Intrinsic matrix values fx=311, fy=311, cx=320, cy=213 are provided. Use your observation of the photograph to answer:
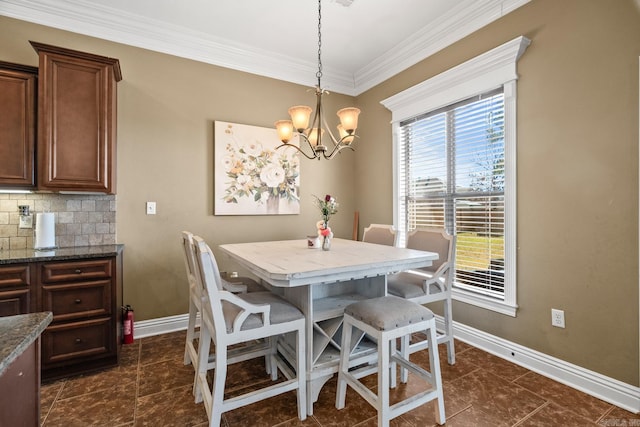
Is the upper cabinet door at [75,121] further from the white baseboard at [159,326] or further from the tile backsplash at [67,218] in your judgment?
the white baseboard at [159,326]

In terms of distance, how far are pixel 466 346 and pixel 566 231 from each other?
49.0 inches

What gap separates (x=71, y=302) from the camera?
87.6 inches

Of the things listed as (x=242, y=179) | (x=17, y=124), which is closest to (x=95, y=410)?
(x=17, y=124)

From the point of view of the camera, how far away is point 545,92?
2.25 metres

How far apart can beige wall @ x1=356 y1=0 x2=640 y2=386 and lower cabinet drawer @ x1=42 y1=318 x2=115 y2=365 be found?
304cm

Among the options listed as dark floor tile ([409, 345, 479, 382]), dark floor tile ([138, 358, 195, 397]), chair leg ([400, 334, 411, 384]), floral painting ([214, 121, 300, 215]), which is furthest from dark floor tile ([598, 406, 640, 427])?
floral painting ([214, 121, 300, 215])

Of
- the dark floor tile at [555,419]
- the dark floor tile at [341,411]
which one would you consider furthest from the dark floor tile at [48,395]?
the dark floor tile at [555,419]

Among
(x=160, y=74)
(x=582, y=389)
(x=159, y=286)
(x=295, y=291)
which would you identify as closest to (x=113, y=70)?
(x=160, y=74)

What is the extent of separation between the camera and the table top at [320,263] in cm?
163

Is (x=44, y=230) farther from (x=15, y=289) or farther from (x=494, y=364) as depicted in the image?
(x=494, y=364)

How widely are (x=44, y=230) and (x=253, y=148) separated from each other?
195 centimetres

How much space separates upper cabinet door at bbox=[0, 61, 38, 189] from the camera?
2305mm

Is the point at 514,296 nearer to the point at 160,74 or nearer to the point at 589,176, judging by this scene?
the point at 589,176

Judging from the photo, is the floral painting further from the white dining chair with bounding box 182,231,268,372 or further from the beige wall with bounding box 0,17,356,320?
the white dining chair with bounding box 182,231,268,372
